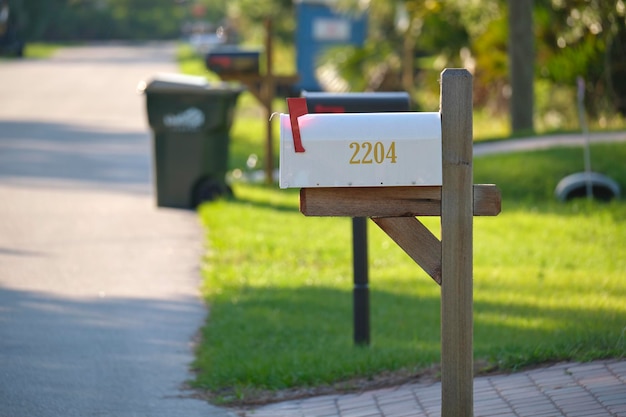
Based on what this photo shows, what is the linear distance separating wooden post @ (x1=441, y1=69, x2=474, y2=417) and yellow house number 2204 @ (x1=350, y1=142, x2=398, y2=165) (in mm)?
220

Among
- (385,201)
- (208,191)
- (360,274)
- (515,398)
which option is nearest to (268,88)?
(208,191)

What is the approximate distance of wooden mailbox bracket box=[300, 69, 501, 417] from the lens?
429cm

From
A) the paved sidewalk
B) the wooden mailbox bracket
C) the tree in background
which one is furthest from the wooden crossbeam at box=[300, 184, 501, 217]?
the tree in background

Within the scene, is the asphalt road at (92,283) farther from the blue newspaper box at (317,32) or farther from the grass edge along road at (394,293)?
the blue newspaper box at (317,32)

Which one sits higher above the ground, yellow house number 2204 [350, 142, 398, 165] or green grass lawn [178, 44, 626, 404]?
yellow house number 2204 [350, 142, 398, 165]

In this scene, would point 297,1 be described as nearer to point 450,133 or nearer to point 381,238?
point 381,238

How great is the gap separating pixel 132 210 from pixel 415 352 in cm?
688

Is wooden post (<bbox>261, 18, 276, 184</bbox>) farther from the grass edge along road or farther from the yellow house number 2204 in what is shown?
the yellow house number 2204

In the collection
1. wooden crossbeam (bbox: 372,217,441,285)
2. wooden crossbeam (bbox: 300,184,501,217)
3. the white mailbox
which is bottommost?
wooden crossbeam (bbox: 372,217,441,285)

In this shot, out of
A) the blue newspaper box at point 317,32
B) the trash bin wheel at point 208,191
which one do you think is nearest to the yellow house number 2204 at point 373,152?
the trash bin wheel at point 208,191

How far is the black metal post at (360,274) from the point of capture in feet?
21.3

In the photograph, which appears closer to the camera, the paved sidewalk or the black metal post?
the paved sidewalk

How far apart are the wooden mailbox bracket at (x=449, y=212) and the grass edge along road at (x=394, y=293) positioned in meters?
1.80

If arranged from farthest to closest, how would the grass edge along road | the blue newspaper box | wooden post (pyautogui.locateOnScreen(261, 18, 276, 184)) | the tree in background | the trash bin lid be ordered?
1. the blue newspaper box
2. the tree in background
3. wooden post (pyautogui.locateOnScreen(261, 18, 276, 184))
4. the trash bin lid
5. the grass edge along road
